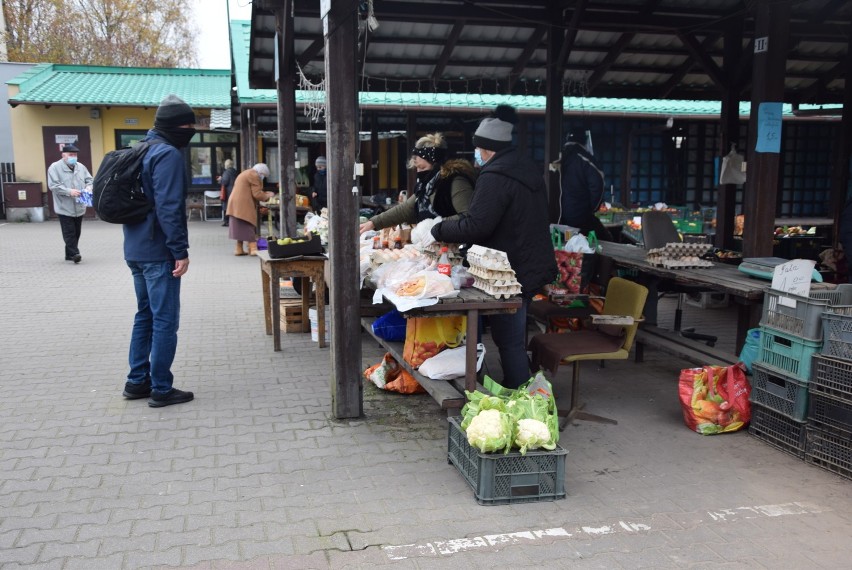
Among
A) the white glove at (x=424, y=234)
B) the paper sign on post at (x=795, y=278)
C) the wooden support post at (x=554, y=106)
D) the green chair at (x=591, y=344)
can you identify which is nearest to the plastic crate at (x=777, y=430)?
the paper sign on post at (x=795, y=278)

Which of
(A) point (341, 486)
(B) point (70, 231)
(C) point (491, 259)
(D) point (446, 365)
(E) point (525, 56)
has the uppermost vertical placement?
(E) point (525, 56)

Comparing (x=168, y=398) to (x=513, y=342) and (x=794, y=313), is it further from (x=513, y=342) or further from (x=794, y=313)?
(x=794, y=313)

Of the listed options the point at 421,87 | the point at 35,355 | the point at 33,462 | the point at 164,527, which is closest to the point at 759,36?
the point at 421,87

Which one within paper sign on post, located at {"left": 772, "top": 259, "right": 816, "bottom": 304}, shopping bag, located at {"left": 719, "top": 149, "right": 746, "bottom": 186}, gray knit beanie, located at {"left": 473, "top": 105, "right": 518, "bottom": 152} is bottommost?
paper sign on post, located at {"left": 772, "top": 259, "right": 816, "bottom": 304}

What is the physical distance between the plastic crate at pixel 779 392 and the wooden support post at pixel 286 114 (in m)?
6.13

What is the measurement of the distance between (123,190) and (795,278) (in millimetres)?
4680

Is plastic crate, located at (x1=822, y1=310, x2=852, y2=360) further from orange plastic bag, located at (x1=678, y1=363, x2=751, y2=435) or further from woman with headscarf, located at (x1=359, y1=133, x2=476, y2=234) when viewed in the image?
woman with headscarf, located at (x1=359, y1=133, x2=476, y2=234)

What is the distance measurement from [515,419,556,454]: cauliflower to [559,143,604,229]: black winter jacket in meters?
4.78

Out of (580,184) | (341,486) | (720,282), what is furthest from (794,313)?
(580,184)

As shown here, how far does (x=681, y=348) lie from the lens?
236 inches

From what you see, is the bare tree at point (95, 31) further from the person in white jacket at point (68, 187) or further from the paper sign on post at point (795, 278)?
the paper sign on post at point (795, 278)

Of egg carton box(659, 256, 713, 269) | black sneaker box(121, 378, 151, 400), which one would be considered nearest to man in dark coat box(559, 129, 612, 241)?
egg carton box(659, 256, 713, 269)

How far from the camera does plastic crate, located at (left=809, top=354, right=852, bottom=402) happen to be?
164 inches

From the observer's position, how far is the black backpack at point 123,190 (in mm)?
5227
